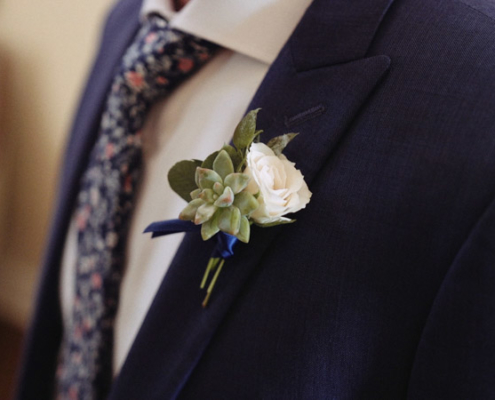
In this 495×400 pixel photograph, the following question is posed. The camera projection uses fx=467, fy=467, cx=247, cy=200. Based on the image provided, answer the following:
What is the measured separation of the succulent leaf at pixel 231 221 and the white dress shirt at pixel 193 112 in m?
0.29

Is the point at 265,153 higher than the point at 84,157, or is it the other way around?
the point at 265,153

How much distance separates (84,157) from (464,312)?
79cm

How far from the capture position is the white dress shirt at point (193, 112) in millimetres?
720

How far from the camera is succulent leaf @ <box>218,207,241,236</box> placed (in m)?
0.48

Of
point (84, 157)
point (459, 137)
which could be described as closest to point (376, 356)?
point (459, 137)

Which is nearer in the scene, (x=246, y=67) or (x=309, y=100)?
(x=309, y=100)

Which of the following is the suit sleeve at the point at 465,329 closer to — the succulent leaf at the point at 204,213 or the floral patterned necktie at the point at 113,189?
the succulent leaf at the point at 204,213

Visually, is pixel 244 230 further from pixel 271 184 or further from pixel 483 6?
pixel 483 6

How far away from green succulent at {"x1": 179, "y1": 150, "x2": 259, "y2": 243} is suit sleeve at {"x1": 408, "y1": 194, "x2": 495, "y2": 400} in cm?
23

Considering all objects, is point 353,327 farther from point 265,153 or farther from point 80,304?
point 80,304

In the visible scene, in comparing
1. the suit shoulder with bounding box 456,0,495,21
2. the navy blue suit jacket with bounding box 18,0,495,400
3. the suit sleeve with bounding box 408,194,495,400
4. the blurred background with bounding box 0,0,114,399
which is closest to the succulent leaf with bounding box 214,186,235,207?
the navy blue suit jacket with bounding box 18,0,495,400

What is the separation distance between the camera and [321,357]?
574 mm

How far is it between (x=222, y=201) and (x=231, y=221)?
0.02 metres

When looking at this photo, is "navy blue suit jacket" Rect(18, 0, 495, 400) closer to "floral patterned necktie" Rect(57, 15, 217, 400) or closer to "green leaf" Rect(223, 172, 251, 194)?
"green leaf" Rect(223, 172, 251, 194)
